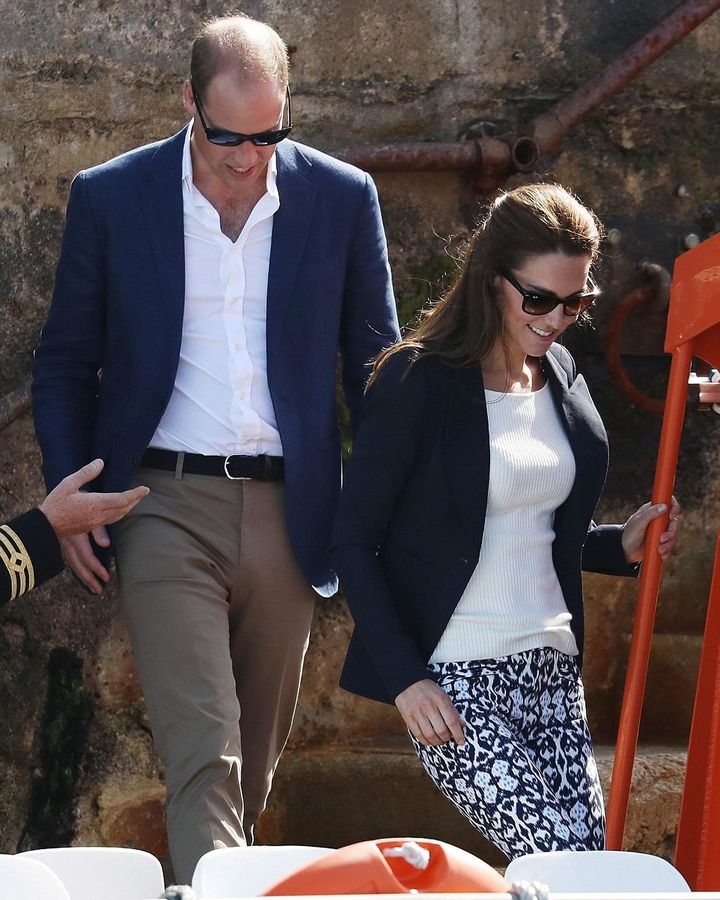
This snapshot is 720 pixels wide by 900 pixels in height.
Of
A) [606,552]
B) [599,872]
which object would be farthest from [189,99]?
[599,872]

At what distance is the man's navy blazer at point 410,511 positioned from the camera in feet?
8.43

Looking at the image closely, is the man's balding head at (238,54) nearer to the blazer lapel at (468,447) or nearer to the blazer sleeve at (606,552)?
the blazer lapel at (468,447)

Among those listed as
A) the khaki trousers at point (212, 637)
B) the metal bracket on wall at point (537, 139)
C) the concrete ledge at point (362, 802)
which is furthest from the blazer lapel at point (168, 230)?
the concrete ledge at point (362, 802)

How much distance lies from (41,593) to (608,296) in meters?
1.78

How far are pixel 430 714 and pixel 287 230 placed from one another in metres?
1.06

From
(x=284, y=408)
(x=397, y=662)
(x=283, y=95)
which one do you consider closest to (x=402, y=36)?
(x=283, y=95)

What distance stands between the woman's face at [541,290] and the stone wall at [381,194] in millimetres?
1389

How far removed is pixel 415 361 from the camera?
2.66m

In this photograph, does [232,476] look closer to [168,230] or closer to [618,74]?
[168,230]

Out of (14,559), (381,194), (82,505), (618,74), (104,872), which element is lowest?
(104,872)

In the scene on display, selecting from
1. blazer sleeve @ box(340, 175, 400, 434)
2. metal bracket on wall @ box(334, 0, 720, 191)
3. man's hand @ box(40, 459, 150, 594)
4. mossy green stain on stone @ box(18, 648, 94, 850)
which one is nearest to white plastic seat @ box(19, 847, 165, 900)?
man's hand @ box(40, 459, 150, 594)

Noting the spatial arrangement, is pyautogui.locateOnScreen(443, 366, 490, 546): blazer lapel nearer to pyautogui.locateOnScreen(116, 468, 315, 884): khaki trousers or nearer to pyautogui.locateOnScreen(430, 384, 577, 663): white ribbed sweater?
pyautogui.locateOnScreen(430, 384, 577, 663): white ribbed sweater

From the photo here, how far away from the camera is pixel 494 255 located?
8.75 feet

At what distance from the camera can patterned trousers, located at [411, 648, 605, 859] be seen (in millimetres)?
2416
